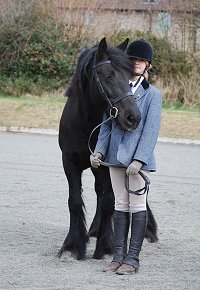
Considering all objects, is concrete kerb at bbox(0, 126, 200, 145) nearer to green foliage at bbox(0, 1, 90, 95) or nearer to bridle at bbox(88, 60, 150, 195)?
green foliage at bbox(0, 1, 90, 95)

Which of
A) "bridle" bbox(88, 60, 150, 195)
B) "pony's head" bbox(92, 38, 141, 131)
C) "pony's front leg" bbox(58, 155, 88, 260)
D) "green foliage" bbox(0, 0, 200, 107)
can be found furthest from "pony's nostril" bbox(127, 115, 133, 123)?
"green foliage" bbox(0, 0, 200, 107)

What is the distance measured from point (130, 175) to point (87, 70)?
3.37ft

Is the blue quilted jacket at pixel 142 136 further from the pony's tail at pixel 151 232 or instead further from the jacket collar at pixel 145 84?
the pony's tail at pixel 151 232

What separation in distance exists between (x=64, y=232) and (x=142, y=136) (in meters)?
2.16

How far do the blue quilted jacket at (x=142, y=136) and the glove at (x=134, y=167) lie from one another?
35 mm

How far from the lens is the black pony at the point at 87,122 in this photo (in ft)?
20.7

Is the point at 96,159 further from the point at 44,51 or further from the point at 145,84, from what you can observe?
the point at 44,51

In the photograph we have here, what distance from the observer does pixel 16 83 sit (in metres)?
29.0

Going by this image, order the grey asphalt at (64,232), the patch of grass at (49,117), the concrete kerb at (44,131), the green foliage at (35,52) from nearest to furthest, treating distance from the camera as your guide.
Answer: the grey asphalt at (64,232) → the concrete kerb at (44,131) → the patch of grass at (49,117) → the green foliage at (35,52)

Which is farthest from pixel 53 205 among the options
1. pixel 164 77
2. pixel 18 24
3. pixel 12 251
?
pixel 18 24

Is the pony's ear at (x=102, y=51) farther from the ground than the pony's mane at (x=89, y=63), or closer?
farther from the ground

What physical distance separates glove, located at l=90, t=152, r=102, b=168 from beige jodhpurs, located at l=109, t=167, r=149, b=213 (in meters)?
0.12

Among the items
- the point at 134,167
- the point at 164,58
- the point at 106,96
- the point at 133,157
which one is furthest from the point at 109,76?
the point at 164,58

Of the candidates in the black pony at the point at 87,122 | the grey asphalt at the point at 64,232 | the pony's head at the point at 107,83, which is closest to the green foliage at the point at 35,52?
the grey asphalt at the point at 64,232
